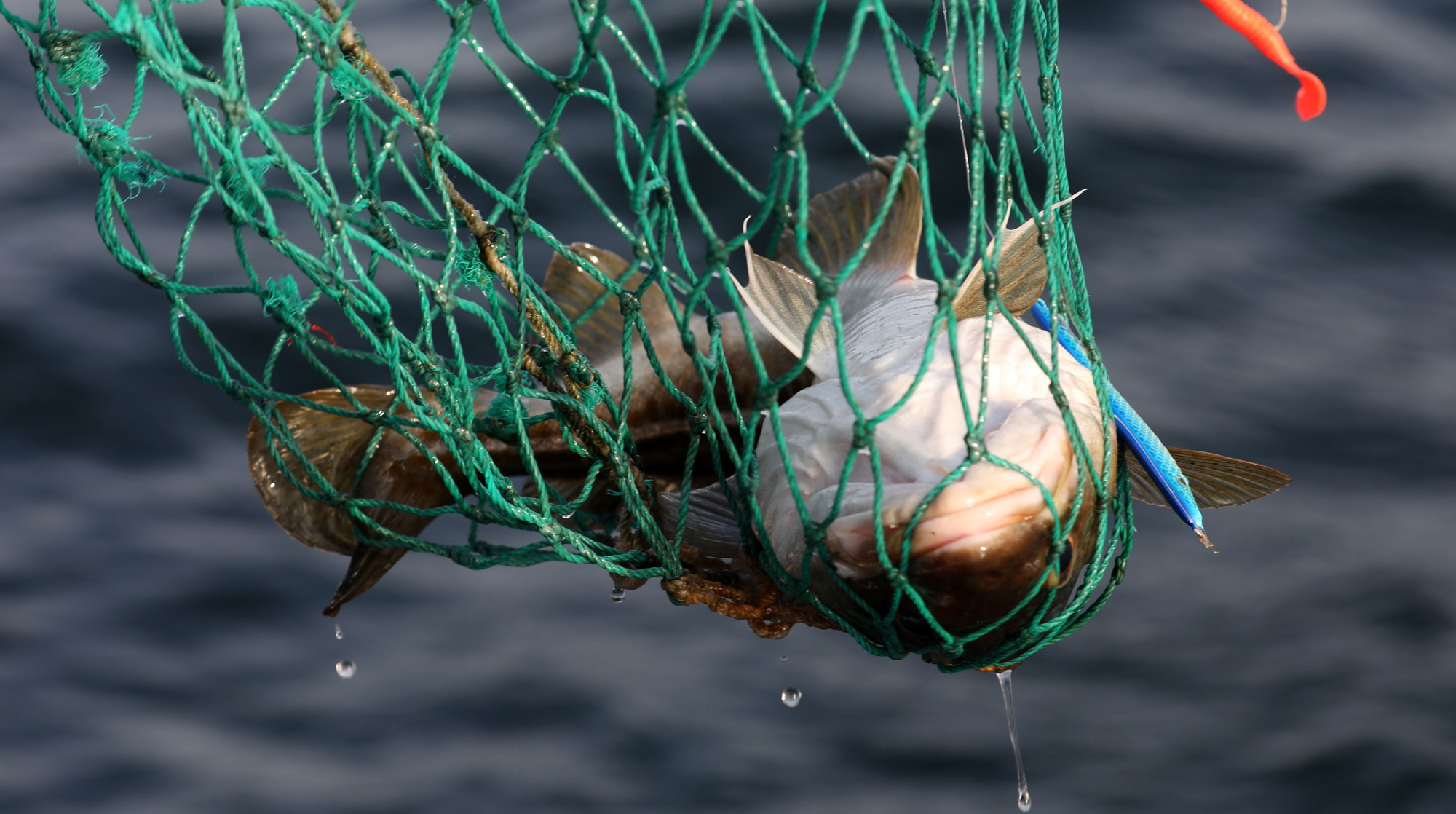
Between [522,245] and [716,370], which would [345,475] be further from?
[716,370]

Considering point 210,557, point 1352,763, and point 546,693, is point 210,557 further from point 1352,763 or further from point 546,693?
point 1352,763

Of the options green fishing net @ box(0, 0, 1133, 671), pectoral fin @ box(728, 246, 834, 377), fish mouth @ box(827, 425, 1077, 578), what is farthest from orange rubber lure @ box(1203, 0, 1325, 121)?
pectoral fin @ box(728, 246, 834, 377)

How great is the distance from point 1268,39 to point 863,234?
1.19 meters

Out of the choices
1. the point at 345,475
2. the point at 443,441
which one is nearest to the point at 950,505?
the point at 443,441

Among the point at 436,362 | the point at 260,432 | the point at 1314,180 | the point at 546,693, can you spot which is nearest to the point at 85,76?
the point at 436,362

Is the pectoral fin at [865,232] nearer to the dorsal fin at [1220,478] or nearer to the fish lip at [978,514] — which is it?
the dorsal fin at [1220,478]

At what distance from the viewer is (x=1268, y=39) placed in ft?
6.29

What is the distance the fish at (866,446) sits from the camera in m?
→ 1.87

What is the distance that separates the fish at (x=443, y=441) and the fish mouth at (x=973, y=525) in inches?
25.2

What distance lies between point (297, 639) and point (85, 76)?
315 cm

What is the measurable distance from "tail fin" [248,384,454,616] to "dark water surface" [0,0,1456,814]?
202 cm

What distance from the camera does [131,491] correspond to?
482cm

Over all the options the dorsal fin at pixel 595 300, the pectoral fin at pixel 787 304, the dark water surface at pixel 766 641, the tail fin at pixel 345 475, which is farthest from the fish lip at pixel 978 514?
the dark water surface at pixel 766 641

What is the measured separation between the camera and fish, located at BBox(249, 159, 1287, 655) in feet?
6.15
